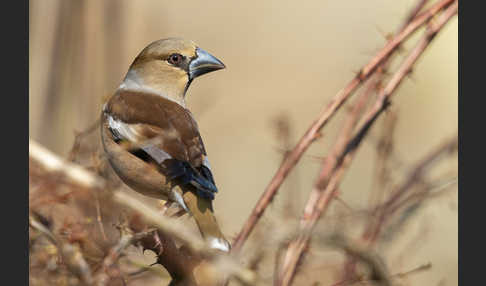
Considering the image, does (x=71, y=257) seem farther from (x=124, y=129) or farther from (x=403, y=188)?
(x=403, y=188)

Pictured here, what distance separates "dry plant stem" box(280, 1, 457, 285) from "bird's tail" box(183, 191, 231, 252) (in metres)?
0.38

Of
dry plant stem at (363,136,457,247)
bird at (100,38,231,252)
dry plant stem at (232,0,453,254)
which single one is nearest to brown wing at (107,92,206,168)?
bird at (100,38,231,252)

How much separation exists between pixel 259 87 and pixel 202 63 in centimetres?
355

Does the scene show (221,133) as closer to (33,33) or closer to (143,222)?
(33,33)

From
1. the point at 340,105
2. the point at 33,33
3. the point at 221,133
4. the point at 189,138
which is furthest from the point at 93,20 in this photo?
the point at 221,133

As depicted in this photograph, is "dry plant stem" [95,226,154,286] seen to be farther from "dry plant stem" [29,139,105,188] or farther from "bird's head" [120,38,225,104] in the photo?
"bird's head" [120,38,225,104]

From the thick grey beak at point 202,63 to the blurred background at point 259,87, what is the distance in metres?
0.23

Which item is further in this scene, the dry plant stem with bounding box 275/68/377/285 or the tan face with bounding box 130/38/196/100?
the tan face with bounding box 130/38/196/100

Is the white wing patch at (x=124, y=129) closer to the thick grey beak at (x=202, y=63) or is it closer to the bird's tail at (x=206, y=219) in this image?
the bird's tail at (x=206, y=219)

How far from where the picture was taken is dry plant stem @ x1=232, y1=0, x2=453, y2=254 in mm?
2943

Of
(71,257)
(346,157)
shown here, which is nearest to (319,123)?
(346,157)

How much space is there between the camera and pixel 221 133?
6453 millimetres

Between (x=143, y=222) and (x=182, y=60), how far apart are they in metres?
1.45

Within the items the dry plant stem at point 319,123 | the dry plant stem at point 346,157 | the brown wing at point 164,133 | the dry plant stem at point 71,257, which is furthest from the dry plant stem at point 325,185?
the dry plant stem at point 71,257
